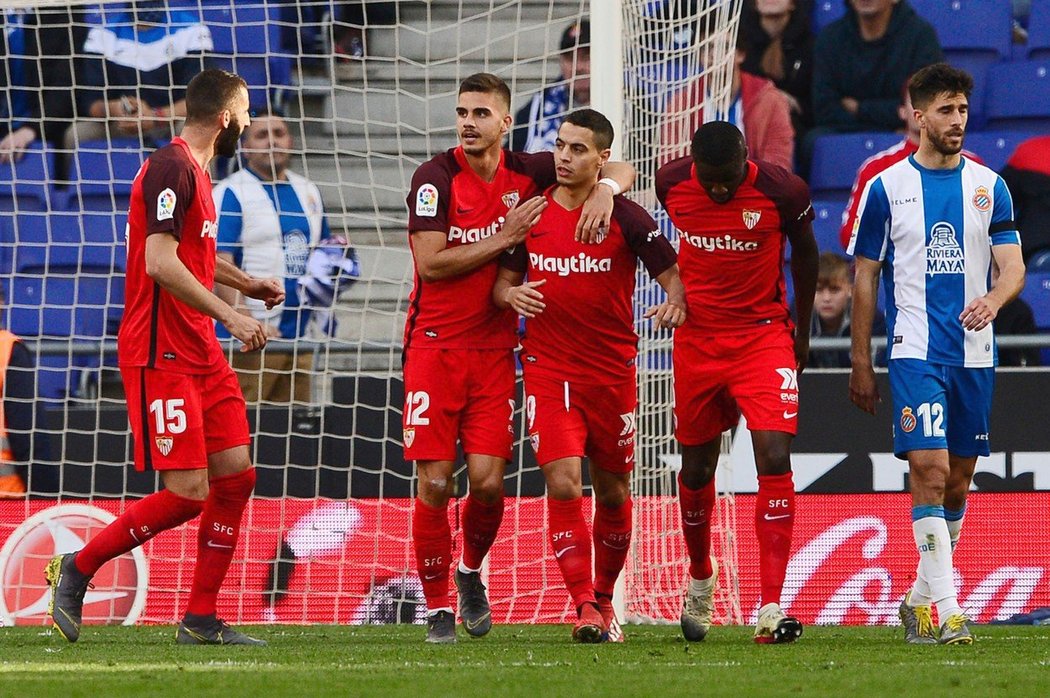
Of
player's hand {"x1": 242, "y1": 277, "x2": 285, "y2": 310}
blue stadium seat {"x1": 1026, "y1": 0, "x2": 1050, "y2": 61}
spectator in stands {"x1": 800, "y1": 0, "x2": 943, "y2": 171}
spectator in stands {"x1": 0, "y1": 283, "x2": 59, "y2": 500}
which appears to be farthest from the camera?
blue stadium seat {"x1": 1026, "y1": 0, "x2": 1050, "y2": 61}

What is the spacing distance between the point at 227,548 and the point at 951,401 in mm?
2935

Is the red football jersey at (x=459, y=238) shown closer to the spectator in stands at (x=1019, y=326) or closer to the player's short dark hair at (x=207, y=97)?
the player's short dark hair at (x=207, y=97)

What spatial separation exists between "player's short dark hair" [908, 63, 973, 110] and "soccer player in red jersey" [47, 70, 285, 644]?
2676 millimetres

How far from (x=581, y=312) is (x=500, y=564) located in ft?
7.62

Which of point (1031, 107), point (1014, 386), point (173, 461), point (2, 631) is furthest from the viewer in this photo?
point (1031, 107)

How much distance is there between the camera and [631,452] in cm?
646

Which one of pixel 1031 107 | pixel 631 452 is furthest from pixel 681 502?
pixel 1031 107

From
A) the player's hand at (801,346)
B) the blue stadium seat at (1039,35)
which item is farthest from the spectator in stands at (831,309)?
the player's hand at (801,346)

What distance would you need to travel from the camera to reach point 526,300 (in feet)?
19.7

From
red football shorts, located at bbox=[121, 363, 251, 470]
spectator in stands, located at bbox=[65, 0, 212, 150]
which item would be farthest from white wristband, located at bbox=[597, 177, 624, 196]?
spectator in stands, located at bbox=[65, 0, 212, 150]

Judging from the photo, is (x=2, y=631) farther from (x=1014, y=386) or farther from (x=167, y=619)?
(x=1014, y=386)

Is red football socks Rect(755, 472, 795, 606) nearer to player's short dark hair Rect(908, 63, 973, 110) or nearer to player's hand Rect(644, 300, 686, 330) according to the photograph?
player's hand Rect(644, 300, 686, 330)

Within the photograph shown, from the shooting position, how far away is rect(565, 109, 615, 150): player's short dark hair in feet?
20.7

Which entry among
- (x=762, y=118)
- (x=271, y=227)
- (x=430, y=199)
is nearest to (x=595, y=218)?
(x=430, y=199)
